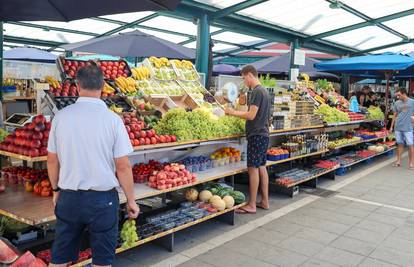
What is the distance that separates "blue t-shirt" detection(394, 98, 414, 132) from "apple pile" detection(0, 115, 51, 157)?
896 cm

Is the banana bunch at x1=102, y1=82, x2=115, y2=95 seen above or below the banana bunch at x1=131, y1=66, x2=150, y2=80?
below

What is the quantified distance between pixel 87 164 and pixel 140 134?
170cm

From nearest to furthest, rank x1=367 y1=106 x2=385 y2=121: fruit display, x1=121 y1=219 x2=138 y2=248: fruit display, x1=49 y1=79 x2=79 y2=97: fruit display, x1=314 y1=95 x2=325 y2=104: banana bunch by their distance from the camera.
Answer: x1=121 y1=219 x2=138 y2=248: fruit display
x1=49 y1=79 x2=79 y2=97: fruit display
x1=314 y1=95 x2=325 y2=104: banana bunch
x1=367 y1=106 x2=385 y2=121: fruit display

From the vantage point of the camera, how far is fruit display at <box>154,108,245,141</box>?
5.01 m

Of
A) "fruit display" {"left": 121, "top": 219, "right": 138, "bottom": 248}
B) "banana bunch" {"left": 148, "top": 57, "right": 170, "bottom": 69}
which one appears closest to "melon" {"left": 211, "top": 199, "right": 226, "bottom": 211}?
"fruit display" {"left": 121, "top": 219, "right": 138, "bottom": 248}

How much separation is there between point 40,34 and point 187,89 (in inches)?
471

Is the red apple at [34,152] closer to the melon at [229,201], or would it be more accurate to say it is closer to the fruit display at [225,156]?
the melon at [229,201]

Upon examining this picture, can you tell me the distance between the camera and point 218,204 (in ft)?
17.5

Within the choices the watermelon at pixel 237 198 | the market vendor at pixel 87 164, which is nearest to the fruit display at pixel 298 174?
the watermelon at pixel 237 198

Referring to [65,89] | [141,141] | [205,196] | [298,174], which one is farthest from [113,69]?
[298,174]

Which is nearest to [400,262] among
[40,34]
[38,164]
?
[38,164]

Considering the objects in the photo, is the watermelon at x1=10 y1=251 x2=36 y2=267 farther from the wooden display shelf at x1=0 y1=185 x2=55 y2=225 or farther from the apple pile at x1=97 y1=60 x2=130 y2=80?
the apple pile at x1=97 y1=60 x2=130 y2=80

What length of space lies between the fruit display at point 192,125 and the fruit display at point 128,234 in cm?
128

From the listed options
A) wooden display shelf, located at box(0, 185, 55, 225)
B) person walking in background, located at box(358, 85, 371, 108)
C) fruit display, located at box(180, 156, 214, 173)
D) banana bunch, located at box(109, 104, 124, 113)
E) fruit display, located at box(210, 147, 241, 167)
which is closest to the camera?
wooden display shelf, located at box(0, 185, 55, 225)
